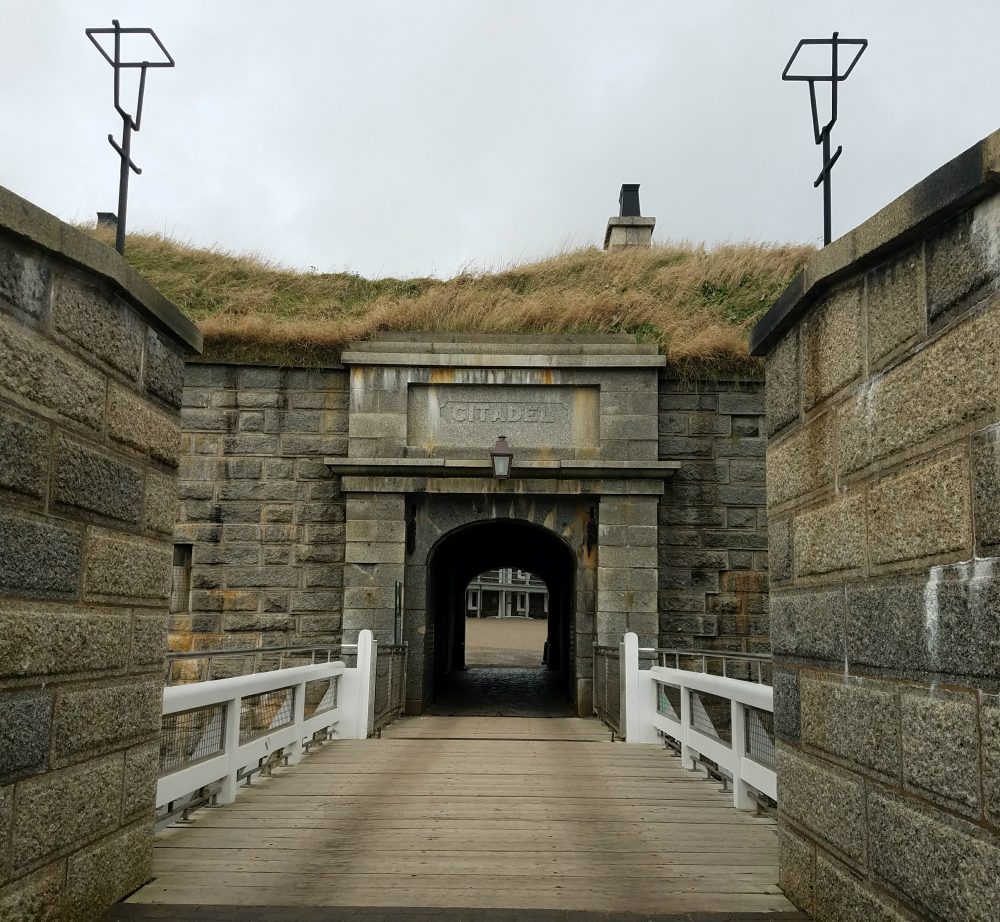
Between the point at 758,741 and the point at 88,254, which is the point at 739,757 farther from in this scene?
the point at 88,254

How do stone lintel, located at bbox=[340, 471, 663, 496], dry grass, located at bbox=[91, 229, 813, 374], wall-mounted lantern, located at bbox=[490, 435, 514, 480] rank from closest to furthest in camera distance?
wall-mounted lantern, located at bbox=[490, 435, 514, 480], stone lintel, located at bbox=[340, 471, 663, 496], dry grass, located at bbox=[91, 229, 813, 374]

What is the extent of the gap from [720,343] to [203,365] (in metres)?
6.31

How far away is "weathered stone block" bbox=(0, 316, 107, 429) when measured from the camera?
9.90 feet

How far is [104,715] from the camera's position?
3623mm

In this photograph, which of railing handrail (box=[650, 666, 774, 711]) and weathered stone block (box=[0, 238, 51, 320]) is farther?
railing handrail (box=[650, 666, 774, 711])

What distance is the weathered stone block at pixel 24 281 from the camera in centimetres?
301

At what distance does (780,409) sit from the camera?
4.21 meters

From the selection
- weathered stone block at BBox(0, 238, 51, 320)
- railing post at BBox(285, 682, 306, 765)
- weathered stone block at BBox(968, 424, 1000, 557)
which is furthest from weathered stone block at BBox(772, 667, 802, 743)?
railing post at BBox(285, 682, 306, 765)

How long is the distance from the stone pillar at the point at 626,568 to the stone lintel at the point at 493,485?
0.40ft

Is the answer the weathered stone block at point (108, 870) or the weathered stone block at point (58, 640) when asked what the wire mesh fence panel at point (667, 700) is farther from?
the weathered stone block at point (58, 640)

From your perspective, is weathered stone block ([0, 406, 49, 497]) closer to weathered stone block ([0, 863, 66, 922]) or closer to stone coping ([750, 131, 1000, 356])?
weathered stone block ([0, 863, 66, 922])

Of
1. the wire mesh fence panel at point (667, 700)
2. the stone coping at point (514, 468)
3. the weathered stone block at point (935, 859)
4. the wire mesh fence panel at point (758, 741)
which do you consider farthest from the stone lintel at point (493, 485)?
the weathered stone block at point (935, 859)

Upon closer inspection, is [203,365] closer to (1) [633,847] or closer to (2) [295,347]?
(2) [295,347]

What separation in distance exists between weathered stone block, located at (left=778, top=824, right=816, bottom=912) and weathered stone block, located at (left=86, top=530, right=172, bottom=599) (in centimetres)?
272
